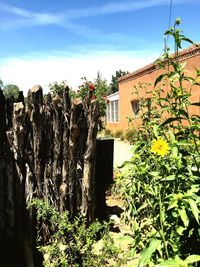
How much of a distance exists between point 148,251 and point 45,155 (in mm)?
2222

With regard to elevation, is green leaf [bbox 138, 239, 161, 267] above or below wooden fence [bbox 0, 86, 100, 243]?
below

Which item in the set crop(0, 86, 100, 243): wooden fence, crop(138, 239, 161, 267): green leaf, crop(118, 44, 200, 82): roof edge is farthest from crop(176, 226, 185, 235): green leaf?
crop(118, 44, 200, 82): roof edge

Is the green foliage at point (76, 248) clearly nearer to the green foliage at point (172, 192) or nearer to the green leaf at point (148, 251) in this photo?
the green foliage at point (172, 192)

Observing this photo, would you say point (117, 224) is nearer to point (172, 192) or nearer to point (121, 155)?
point (172, 192)

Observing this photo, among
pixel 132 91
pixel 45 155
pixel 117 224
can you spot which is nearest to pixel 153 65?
pixel 117 224

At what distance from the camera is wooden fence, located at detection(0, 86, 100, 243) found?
3.92 meters

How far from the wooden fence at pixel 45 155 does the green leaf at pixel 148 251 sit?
79.5 inches

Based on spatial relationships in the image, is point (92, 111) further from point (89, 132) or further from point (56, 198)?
point (56, 198)

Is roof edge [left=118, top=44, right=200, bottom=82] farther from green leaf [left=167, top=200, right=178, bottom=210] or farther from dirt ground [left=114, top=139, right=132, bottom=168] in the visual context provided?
green leaf [left=167, top=200, right=178, bottom=210]

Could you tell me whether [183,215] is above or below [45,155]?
below

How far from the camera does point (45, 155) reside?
4.01 m

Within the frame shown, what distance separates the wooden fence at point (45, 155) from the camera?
392cm

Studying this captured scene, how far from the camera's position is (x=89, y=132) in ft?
13.2

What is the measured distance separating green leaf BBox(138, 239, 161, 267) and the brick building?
10395mm
